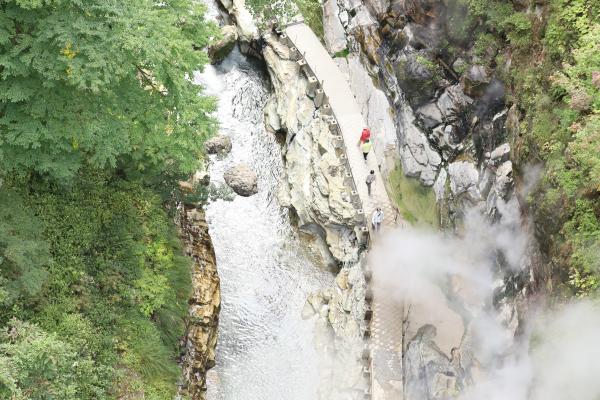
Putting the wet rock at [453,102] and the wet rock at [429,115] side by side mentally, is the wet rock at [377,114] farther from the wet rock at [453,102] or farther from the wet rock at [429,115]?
the wet rock at [453,102]

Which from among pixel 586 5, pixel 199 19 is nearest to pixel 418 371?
pixel 586 5

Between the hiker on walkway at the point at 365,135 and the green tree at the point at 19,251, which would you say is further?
the hiker on walkway at the point at 365,135

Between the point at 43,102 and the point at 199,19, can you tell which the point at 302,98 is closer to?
the point at 199,19

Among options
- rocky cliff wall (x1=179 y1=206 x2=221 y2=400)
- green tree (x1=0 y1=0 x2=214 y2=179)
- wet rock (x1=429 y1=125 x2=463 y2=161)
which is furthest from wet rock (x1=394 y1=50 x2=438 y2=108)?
rocky cliff wall (x1=179 y1=206 x2=221 y2=400)

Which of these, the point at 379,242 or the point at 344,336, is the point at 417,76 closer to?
the point at 379,242

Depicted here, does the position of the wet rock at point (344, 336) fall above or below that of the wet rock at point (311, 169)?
below

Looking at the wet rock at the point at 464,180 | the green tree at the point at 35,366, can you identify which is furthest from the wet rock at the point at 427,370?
the green tree at the point at 35,366
